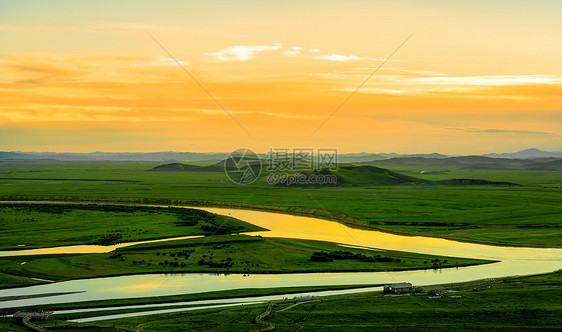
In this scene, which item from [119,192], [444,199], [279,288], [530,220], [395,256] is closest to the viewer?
[279,288]

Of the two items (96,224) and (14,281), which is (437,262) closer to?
(14,281)

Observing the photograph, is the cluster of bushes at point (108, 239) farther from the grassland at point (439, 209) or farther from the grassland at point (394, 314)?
the grassland at point (439, 209)

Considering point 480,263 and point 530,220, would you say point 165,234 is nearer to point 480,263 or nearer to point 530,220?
point 480,263

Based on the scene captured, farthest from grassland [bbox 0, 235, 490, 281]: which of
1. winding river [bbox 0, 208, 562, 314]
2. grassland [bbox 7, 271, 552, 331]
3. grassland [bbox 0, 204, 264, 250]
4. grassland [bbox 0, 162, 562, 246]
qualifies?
grassland [bbox 0, 162, 562, 246]

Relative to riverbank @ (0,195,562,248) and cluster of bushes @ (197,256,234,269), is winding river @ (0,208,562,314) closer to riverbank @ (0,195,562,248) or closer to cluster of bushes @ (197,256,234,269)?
cluster of bushes @ (197,256,234,269)

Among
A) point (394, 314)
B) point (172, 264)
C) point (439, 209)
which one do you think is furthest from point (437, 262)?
point (439, 209)

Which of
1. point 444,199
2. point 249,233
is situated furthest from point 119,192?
point 444,199
